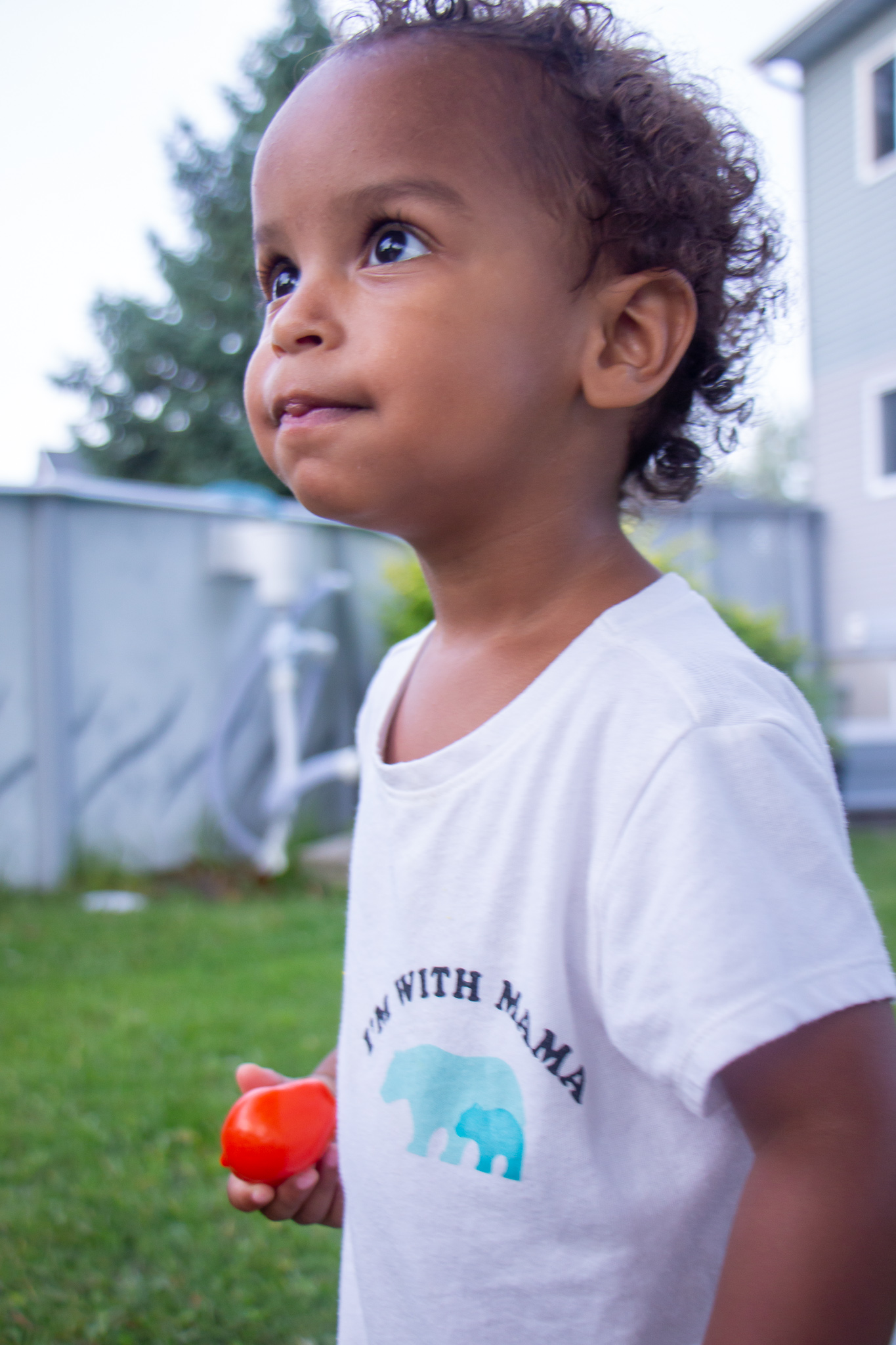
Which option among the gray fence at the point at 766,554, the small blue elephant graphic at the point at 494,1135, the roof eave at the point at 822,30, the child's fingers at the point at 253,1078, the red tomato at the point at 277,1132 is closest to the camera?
the small blue elephant graphic at the point at 494,1135

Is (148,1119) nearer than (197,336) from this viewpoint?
Yes

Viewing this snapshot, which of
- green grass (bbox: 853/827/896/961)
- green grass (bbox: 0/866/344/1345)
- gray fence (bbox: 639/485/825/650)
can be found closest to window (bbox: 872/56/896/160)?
gray fence (bbox: 639/485/825/650)

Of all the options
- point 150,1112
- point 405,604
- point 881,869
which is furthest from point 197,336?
point 150,1112

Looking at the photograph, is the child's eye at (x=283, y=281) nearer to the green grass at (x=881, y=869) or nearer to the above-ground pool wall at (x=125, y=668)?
the green grass at (x=881, y=869)

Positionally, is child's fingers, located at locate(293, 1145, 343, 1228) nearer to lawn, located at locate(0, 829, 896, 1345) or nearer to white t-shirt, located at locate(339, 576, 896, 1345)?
white t-shirt, located at locate(339, 576, 896, 1345)

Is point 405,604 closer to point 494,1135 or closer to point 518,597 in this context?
point 518,597

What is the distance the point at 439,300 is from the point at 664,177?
0.30m

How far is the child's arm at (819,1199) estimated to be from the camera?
0.69m

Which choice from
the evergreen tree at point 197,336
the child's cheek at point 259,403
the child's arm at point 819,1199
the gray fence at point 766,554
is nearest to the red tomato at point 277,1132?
the child's arm at point 819,1199

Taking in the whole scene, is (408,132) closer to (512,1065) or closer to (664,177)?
(664,177)

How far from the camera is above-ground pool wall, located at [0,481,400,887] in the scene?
16.6ft

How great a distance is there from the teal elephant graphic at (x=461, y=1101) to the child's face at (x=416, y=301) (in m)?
0.46

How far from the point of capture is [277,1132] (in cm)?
112

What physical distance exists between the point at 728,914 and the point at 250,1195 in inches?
27.2
